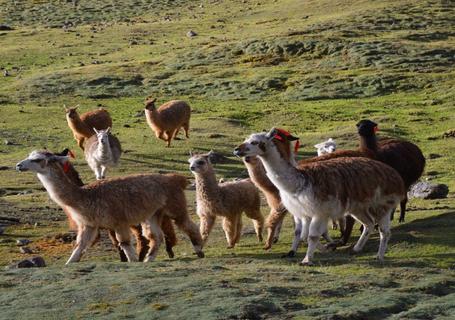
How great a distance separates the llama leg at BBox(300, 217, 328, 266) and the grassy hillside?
30cm

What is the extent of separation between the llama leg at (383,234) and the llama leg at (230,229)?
11.7ft

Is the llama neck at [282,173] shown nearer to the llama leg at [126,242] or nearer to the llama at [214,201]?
the llama leg at [126,242]

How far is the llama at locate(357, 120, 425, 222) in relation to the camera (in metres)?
18.5

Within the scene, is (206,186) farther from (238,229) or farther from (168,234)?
(168,234)

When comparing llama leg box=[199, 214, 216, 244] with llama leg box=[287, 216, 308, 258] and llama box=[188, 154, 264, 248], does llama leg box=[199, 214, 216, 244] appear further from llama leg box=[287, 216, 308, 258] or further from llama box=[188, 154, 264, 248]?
llama leg box=[287, 216, 308, 258]

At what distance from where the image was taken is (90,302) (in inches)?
460

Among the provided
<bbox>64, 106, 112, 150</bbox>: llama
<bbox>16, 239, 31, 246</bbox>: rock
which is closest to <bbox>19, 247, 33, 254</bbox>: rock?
<bbox>16, 239, 31, 246</bbox>: rock

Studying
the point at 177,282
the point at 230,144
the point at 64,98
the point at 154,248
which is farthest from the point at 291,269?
the point at 64,98

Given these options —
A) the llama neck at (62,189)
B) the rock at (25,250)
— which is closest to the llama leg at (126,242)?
the llama neck at (62,189)

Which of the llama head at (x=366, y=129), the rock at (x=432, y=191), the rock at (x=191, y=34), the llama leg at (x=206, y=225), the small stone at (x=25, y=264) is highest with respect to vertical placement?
the rock at (x=191, y=34)

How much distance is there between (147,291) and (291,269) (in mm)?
2538

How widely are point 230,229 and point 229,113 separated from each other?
22.1m

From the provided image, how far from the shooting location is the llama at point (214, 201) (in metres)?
18.1

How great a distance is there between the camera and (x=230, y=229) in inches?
717
